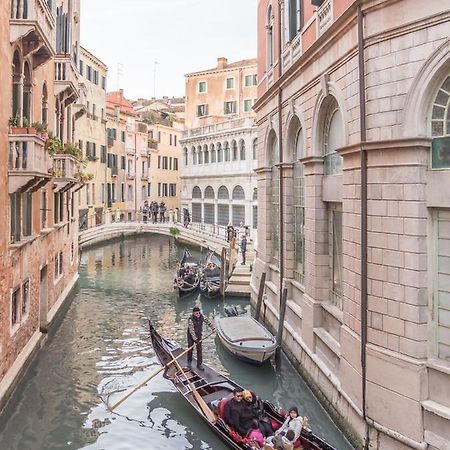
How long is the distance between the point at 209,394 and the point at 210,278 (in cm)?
1276

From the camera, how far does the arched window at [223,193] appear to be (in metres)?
35.8

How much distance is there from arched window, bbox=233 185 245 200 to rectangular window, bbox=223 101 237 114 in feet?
30.1

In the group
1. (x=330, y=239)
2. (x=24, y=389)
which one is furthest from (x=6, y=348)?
(x=330, y=239)

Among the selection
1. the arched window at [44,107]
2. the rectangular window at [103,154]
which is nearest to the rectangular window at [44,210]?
the arched window at [44,107]

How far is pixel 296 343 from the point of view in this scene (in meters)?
11.6

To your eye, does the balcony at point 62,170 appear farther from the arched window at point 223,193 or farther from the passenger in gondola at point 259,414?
the arched window at point 223,193

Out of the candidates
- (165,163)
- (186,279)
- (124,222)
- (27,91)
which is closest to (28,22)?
(27,91)

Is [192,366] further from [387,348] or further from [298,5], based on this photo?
[298,5]

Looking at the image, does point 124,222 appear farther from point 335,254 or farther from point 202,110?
point 335,254

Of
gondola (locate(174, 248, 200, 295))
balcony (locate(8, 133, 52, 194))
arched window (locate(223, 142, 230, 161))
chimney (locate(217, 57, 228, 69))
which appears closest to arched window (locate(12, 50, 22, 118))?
balcony (locate(8, 133, 52, 194))

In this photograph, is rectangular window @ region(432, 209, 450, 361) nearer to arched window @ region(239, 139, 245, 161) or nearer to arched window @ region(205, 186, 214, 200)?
arched window @ region(239, 139, 245, 161)

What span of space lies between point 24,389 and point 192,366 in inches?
130

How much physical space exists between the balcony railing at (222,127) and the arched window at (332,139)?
23.3 m

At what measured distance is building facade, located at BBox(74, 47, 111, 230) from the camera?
1374 inches
